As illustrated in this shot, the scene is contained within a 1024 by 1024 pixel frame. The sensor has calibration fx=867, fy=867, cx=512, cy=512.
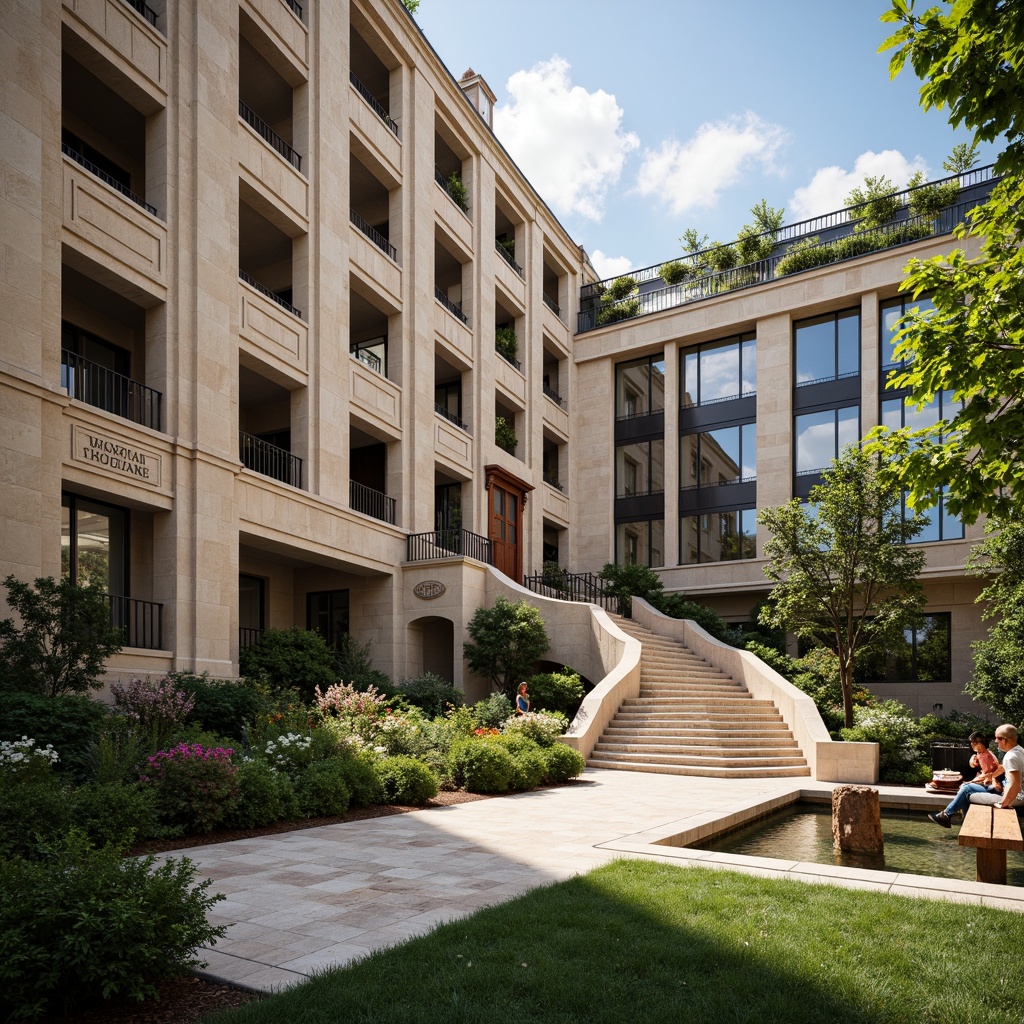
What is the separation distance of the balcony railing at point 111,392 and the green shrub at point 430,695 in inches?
323

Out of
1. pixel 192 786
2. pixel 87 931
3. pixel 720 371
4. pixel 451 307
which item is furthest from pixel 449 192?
pixel 87 931

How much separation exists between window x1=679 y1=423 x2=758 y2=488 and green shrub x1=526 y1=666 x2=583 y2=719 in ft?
43.4

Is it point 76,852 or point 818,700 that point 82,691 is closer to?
point 76,852

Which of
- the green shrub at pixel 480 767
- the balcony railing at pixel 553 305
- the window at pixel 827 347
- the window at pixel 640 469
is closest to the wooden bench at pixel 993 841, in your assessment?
the green shrub at pixel 480 767

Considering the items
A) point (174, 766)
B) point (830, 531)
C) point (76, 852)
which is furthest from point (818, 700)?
point (76, 852)

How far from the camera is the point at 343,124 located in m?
22.5

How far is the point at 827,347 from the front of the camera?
3053 centimetres

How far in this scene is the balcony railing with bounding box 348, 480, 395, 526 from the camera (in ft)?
79.2

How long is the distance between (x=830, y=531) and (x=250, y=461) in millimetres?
14430

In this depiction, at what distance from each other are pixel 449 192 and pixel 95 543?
16869 mm

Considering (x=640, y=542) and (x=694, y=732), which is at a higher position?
(x=640, y=542)

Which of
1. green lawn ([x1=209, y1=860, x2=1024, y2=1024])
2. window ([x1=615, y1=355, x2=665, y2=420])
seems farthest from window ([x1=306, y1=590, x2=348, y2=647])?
green lawn ([x1=209, y1=860, x2=1024, y2=1024])

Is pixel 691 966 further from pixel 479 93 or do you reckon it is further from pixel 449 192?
pixel 479 93

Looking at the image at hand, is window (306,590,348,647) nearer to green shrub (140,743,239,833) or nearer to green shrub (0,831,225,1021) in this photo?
green shrub (140,743,239,833)
